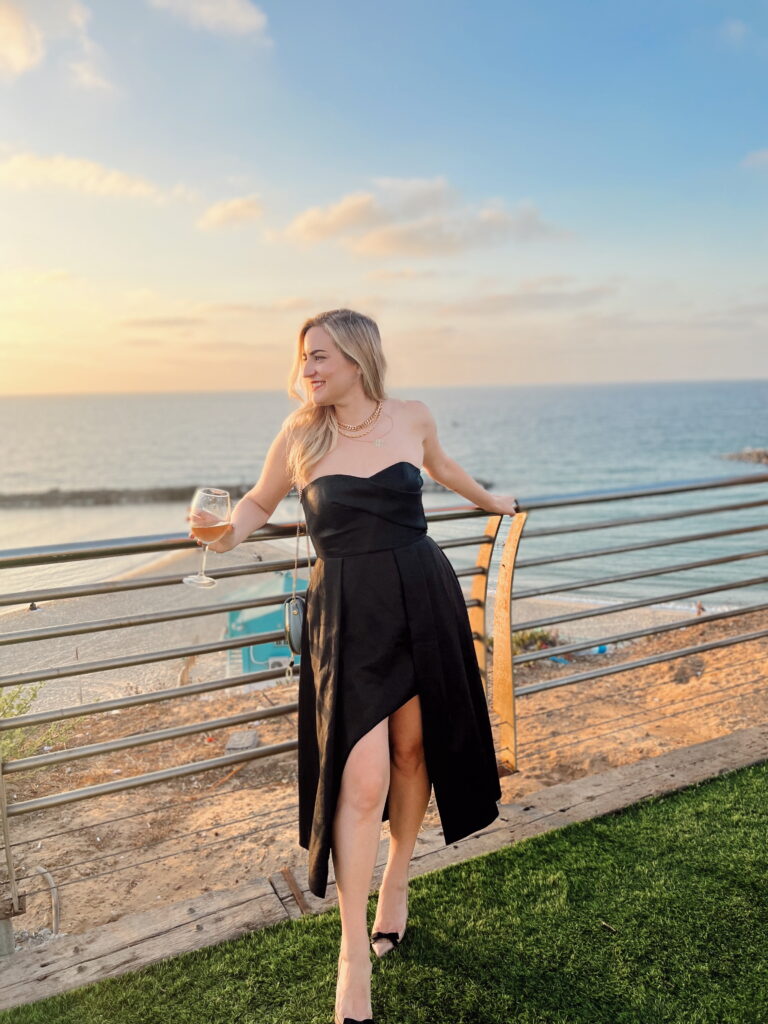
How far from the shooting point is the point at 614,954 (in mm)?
2115

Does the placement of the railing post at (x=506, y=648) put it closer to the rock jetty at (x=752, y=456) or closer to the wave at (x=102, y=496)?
the wave at (x=102, y=496)

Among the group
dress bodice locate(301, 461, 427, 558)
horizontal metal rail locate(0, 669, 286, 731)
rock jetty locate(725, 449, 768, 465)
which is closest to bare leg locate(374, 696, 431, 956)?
dress bodice locate(301, 461, 427, 558)

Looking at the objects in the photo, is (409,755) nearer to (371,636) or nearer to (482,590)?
(371,636)

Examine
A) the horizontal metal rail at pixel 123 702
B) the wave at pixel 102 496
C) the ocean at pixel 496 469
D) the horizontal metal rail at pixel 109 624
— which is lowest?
the wave at pixel 102 496

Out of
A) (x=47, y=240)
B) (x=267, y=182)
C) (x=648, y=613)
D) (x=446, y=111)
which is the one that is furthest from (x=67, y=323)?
(x=648, y=613)

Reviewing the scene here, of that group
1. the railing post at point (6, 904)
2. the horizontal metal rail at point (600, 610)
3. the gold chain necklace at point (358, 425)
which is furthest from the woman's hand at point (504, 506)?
the railing post at point (6, 904)

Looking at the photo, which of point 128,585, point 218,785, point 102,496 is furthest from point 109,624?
point 102,496

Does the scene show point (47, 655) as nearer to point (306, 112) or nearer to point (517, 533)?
point (517, 533)

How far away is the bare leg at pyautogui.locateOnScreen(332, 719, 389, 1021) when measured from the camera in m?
2.00

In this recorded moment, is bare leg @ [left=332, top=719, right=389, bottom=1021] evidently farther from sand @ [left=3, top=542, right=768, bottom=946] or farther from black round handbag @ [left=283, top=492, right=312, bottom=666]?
sand @ [left=3, top=542, right=768, bottom=946]

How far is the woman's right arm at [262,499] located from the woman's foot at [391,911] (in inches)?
45.5

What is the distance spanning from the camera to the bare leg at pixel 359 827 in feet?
6.57

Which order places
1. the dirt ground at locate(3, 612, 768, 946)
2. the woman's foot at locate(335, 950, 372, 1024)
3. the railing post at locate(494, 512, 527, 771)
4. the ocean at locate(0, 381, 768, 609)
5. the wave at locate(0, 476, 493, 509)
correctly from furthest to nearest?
1. the wave at locate(0, 476, 493, 509)
2. the ocean at locate(0, 381, 768, 609)
3. the dirt ground at locate(3, 612, 768, 946)
4. the railing post at locate(494, 512, 527, 771)
5. the woman's foot at locate(335, 950, 372, 1024)

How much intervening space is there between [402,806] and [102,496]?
5334 cm
